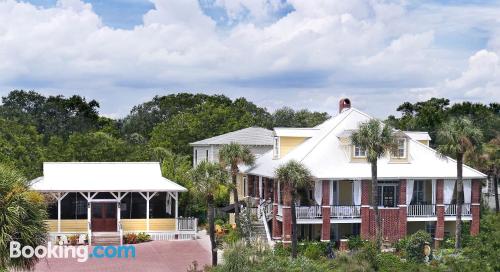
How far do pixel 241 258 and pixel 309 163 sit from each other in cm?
1307

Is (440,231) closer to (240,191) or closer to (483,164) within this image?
(483,164)

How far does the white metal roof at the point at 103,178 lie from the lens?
156 ft

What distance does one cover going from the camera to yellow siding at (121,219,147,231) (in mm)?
47906

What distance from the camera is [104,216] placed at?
159 ft

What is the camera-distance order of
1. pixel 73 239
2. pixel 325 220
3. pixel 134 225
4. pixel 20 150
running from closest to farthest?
pixel 325 220, pixel 73 239, pixel 134 225, pixel 20 150

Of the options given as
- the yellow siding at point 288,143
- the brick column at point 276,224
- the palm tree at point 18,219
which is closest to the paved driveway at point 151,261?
the brick column at point 276,224

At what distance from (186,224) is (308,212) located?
30.1 feet

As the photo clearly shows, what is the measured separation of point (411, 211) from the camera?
44.0m

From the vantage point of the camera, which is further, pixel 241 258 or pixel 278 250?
pixel 278 250

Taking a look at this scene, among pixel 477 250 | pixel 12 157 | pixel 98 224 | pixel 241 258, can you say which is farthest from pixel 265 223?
pixel 477 250

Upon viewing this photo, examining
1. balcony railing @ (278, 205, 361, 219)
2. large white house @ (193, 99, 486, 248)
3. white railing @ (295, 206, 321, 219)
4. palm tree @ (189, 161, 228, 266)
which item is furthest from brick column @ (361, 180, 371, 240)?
palm tree @ (189, 161, 228, 266)

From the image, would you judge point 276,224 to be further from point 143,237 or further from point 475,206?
point 475,206

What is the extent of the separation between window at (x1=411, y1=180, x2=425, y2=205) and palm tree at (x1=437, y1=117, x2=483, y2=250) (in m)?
4.51

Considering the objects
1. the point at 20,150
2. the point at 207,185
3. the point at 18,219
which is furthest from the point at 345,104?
the point at 18,219
